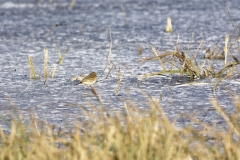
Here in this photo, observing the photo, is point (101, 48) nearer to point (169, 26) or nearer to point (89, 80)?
point (169, 26)

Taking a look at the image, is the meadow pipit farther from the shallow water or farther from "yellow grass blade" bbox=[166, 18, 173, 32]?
"yellow grass blade" bbox=[166, 18, 173, 32]

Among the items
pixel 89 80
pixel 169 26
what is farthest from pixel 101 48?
pixel 89 80

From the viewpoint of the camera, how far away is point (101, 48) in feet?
13.8

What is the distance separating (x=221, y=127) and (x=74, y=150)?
631 mm

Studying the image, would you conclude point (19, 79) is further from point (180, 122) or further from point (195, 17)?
point (195, 17)

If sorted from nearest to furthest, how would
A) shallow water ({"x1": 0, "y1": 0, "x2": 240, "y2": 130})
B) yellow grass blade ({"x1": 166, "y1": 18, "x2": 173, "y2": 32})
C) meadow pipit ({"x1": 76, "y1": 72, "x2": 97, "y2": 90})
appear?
1. shallow water ({"x1": 0, "y1": 0, "x2": 240, "y2": 130})
2. meadow pipit ({"x1": 76, "y1": 72, "x2": 97, "y2": 90})
3. yellow grass blade ({"x1": 166, "y1": 18, "x2": 173, "y2": 32})

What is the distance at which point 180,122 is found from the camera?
221cm

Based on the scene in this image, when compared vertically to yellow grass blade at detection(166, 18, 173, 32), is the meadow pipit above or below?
above

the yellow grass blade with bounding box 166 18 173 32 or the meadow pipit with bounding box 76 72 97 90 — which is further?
the yellow grass blade with bounding box 166 18 173 32

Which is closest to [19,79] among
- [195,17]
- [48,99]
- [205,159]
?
[48,99]

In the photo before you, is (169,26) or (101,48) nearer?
(101,48)

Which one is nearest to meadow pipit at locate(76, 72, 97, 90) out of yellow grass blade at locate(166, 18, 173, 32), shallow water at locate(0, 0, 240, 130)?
shallow water at locate(0, 0, 240, 130)

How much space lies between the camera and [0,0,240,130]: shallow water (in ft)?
8.32

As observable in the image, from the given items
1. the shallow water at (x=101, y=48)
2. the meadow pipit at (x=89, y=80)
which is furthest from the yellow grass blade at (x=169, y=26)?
the meadow pipit at (x=89, y=80)
